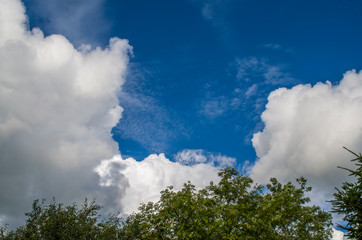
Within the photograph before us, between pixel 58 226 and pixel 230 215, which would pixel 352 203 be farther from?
pixel 58 226

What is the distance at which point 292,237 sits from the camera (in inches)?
1287

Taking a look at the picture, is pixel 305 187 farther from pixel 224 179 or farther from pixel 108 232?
pixel 108 232

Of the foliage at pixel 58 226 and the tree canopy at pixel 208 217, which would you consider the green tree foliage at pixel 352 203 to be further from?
the foliage at pixel 58 226

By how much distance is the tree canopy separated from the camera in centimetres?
1659

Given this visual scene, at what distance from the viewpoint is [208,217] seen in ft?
56.1

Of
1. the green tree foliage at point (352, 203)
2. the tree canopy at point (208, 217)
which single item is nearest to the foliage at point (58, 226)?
the tree canopy at point (208, 217)

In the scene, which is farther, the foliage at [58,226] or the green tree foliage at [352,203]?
the foliage at [58,226]

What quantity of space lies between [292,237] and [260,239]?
16.0 meters

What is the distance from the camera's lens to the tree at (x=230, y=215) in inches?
636

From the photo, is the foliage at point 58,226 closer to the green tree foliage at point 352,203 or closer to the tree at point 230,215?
the tree at point 230,215

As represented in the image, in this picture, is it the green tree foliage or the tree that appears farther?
the tree

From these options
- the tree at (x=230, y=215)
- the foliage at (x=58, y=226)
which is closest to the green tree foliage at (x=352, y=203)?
the tree at (x=230, y=215)

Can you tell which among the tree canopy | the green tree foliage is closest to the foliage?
the tree canopy

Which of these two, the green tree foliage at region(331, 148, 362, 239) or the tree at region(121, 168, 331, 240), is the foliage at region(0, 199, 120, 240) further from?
the green tree foliage at region(331, 148, 362, 239)
